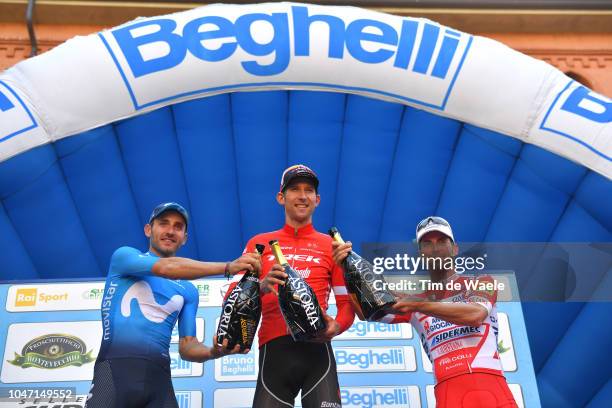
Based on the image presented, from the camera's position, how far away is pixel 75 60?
4.10 meters

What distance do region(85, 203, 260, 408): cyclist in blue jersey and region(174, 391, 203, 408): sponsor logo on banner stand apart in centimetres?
109

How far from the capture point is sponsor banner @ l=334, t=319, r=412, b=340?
13.2ft

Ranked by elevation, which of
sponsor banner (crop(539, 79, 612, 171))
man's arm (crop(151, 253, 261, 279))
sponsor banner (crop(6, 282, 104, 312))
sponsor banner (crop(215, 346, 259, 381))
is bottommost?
man's arm (crop(151, 253, 261, 279))

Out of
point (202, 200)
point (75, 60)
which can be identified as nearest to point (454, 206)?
point (202, 200)

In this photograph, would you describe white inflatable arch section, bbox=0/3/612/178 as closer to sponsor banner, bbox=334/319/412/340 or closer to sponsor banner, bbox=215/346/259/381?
sponsor banner, bbox=334/319/412/340

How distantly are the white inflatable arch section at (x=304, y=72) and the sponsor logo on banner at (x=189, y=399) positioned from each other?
187cm

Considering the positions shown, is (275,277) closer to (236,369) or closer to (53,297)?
(236,369)

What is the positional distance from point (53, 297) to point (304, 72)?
2259mm

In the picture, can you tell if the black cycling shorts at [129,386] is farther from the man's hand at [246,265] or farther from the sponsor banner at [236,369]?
the sponsor banner at [236,369]

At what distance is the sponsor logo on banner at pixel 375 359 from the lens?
3.94 metres

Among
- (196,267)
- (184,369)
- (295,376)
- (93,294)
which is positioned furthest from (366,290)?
(93,294)

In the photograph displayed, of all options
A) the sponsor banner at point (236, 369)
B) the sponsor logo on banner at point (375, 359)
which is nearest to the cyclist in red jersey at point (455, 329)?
the sponsor logo on banner at point (375, 359)

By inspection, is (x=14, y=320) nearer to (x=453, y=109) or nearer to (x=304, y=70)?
(x=304, y=70)

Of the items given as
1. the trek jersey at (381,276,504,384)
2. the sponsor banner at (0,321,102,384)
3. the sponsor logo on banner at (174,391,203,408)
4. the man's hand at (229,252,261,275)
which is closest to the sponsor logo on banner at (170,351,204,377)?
the sponsor logo on banner at (174,391,203,408)
